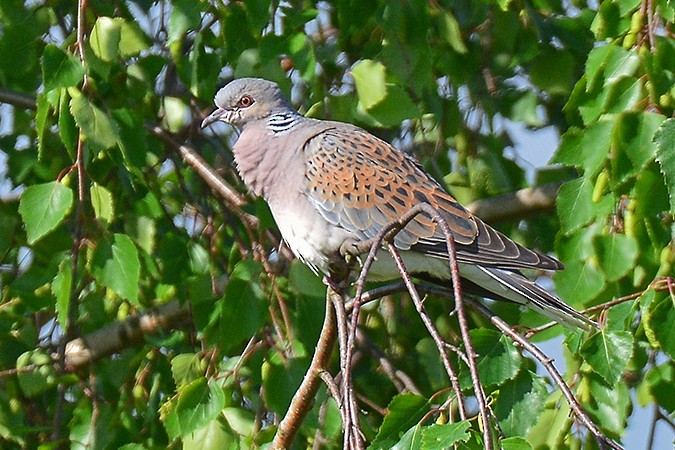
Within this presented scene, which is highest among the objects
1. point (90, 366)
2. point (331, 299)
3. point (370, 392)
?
point (331, 299)

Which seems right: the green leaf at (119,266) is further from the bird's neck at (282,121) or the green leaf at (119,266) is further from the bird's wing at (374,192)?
the bird's neck at (282,121)

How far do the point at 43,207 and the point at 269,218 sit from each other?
58 centimetres

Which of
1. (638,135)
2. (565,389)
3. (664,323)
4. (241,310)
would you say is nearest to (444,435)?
(565,389)

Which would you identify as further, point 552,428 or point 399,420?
point 552,428

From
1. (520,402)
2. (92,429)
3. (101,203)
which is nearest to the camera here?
(520,402)

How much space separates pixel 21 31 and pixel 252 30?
498mm

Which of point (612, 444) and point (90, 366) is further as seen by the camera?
point (90, 366)

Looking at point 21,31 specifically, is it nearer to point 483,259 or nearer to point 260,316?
point 260,316

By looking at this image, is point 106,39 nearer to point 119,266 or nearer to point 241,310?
point 119,266

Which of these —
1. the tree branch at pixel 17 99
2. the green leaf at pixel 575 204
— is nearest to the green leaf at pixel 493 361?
the green leaf at pixel 575 204

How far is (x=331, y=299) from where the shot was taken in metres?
1.80

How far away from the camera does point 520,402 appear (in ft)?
5.83

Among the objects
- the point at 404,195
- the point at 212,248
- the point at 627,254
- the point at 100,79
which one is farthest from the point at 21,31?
the point at 627,254

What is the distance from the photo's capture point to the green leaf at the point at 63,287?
215 cm
